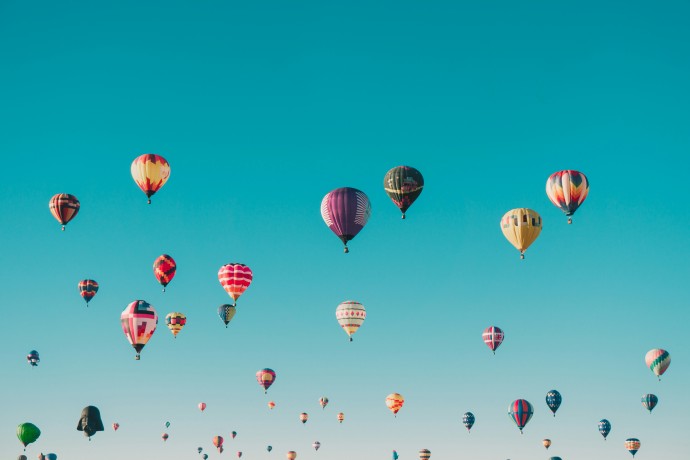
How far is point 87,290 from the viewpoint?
227 ft

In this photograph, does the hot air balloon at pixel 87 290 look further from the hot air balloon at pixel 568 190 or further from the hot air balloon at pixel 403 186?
the hot air balloon at pixel 568 190

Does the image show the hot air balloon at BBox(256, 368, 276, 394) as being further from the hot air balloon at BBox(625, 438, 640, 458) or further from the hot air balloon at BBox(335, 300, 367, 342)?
the hot air balloon at BBox(625, 438, 640, 458)

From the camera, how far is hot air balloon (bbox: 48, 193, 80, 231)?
61.6m

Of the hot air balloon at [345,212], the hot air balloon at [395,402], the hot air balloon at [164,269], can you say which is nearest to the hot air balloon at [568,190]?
the hot air balloon at [345,212]

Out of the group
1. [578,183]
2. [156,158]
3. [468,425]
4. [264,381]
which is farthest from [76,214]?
[468,425]

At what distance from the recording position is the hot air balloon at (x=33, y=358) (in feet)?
269

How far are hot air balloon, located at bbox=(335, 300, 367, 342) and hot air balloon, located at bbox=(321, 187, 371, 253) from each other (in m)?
11.2

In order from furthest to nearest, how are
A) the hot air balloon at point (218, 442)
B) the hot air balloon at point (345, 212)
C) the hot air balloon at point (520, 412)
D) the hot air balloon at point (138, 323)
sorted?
the hot air balloon at point (218, 442) < the hot air balloon at point (520, 412) < the hot air balloon at point (138, 323) < the hot air balloon at point (345, 212)

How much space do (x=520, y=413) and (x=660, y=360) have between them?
34.5ft

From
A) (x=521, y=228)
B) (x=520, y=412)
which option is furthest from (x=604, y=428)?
(x=521, y=228)

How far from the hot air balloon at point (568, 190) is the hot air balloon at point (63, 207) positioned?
25697mm

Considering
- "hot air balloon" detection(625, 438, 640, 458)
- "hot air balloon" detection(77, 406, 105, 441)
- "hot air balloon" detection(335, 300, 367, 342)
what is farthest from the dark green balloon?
"hot air balloon" detection(625, 438, 640, 458)

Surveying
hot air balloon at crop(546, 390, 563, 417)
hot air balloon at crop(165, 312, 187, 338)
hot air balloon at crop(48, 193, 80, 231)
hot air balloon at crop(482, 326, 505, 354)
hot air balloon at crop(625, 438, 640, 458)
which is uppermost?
hot air balloon at crop(48, 193, 80, 231)

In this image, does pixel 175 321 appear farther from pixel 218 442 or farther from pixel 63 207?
pixel 218 442
